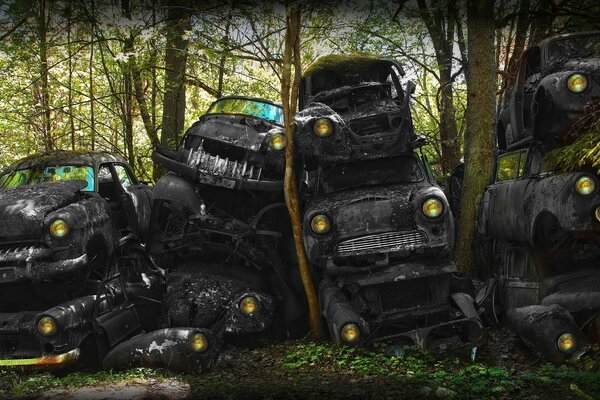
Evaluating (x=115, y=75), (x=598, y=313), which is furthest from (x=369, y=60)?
(x=115, y=75)

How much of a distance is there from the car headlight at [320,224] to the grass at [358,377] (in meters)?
1.32

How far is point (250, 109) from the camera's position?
9.04 m

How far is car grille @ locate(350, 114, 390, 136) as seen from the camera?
26.1 feet

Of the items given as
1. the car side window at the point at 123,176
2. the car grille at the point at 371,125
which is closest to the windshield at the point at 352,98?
the car grille at the point at 371,125

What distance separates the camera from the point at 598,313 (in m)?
5.78

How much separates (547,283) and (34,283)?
582 centimetres

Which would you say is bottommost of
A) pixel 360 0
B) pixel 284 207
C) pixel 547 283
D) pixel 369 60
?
pixel 547 283

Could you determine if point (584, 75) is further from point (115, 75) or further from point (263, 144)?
point (115, 75)

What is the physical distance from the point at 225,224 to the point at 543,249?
3.92 metres

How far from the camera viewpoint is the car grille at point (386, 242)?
6.87 meters

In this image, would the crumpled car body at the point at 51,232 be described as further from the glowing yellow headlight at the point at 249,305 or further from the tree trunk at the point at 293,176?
the tree trunk at the point at 293,176

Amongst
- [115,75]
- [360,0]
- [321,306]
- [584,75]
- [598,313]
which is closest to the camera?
[360,0]

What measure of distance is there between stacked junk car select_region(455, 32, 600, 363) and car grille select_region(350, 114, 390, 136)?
1.74 metres

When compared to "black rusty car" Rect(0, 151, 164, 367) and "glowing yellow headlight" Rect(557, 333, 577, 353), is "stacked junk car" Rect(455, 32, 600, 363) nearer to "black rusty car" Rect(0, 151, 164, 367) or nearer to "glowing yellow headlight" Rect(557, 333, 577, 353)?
"glowing yellow headlight" Rect(557, 333, 577, 353)
